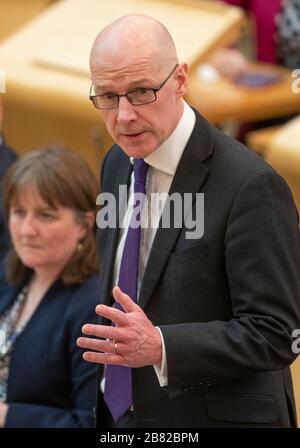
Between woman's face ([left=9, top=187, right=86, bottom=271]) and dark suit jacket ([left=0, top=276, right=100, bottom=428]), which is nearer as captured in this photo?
dark suit jacket ([left=0, top=276, right=100, bottom=428])

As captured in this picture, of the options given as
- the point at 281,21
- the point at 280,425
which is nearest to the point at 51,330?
the point at 280,425

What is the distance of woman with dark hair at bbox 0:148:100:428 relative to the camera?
227 centimetres

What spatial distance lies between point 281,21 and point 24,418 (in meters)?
2.40

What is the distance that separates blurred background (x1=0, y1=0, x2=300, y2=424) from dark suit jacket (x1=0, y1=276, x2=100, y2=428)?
0.71 metres

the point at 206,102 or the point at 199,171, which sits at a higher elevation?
the point at 206,102

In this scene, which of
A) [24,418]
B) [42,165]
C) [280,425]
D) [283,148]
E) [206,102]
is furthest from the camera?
[206,102]

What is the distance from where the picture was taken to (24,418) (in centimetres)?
227

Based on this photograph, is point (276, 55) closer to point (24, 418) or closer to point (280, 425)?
point (24, 418)

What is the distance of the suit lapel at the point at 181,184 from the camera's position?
5.32 ft

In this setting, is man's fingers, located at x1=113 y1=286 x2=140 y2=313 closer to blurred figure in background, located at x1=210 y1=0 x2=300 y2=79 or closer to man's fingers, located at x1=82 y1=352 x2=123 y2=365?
man's fingers, located at x1=82 y1=352 x2=123 y2=365

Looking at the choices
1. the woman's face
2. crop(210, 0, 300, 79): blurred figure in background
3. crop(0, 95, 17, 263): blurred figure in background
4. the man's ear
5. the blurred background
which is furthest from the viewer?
crop(210, 0, 300, 79): blurred figure in background

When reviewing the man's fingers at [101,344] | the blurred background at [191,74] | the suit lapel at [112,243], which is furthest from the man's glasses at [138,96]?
the blurred background at [191,74]

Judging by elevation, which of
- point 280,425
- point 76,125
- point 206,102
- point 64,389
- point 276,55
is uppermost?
point 276,55

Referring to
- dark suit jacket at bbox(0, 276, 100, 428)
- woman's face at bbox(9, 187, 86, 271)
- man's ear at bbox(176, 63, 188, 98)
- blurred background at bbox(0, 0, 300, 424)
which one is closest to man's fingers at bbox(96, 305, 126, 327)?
man's ear at bbox(176, 63, 188, 98)
